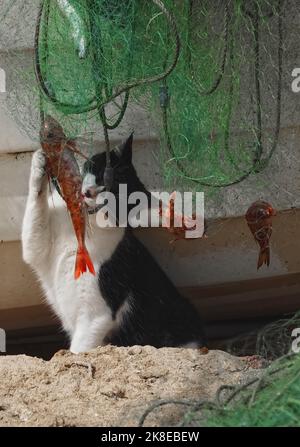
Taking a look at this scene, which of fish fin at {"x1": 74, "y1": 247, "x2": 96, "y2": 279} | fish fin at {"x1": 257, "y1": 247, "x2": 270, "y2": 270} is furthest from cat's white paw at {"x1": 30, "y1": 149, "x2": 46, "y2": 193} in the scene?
fish fin at {"x1": 257, "y1": 247, "x2": 270, "y2": 270}

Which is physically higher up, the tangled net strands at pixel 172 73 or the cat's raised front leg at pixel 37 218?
the tangled net strands at pixel 172 73

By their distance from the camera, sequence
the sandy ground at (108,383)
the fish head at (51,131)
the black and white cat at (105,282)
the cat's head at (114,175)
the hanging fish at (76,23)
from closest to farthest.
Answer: the sandy ground at (108,383) < the hanging fish at (76,23) < the fish head at (51,131) < the cat's head at (114,175) < the black and white cat at (105,282)

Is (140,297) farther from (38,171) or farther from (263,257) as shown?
(38,171)

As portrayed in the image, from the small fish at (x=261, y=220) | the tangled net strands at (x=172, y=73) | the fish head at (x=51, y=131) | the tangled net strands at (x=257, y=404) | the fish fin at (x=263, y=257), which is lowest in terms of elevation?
the tangled net strands at (x=257, y=404)

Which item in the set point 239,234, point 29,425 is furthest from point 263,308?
point 29,425

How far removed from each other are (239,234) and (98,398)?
5.66 ft

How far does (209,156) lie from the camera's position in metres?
4.59

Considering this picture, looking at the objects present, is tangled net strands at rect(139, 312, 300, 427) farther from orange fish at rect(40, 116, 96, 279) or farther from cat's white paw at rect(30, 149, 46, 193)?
cat's white paw at rect(30, 149, 46, 193)

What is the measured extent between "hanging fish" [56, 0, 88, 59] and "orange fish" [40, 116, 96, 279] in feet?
1.34

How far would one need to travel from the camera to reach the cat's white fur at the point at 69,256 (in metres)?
5.10

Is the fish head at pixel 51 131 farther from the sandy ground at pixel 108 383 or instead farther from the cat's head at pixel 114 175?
the sandy ground at pixel 108 383

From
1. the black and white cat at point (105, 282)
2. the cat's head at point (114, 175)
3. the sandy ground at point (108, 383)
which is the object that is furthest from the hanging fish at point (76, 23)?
the sandy ground at point (108, 383)

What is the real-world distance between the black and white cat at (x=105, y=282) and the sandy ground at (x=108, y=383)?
773 millimetres
